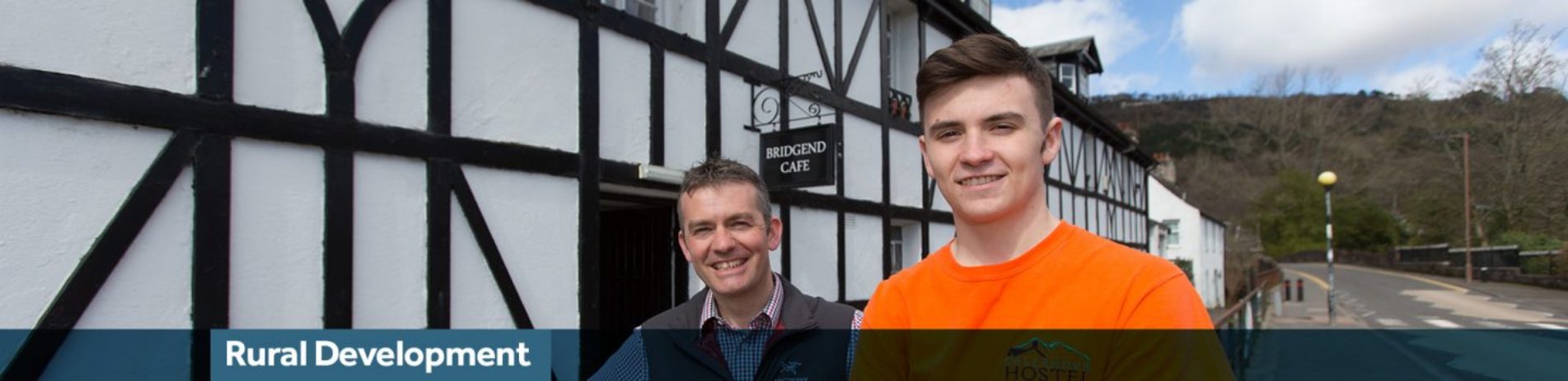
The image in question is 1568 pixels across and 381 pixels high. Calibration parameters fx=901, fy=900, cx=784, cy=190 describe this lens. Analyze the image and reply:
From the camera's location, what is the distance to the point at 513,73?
519 cm

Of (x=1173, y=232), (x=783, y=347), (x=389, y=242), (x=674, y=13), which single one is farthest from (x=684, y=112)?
(x=1173, y=232)

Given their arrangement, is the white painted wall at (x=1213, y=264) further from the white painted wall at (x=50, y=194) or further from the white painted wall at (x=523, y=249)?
the white painted wall at (x=50, y=194)

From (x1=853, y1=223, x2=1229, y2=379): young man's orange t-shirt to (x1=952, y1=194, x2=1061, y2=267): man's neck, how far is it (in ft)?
0.07

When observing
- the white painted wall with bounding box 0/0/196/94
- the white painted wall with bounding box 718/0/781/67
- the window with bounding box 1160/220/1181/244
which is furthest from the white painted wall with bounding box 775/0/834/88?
the window with bounding box 1160/220/1181/244

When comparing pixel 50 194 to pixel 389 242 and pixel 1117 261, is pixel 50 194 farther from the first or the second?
pixel 1117 261

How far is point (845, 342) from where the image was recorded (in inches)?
91.7

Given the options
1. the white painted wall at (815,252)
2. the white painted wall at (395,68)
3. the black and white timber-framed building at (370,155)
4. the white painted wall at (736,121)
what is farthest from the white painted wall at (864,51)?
the white painted wall at (395,68)

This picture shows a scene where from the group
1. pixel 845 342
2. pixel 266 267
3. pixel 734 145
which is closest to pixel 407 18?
pixel 266 267

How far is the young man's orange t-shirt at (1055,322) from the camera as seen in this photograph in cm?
122

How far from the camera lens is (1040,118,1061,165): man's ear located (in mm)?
1385

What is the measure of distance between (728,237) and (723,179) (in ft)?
0.54

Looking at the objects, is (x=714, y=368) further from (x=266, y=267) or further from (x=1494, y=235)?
(x=266, y=267)

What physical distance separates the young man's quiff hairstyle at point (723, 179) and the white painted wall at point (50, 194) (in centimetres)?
248

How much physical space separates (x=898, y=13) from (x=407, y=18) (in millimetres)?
6596
